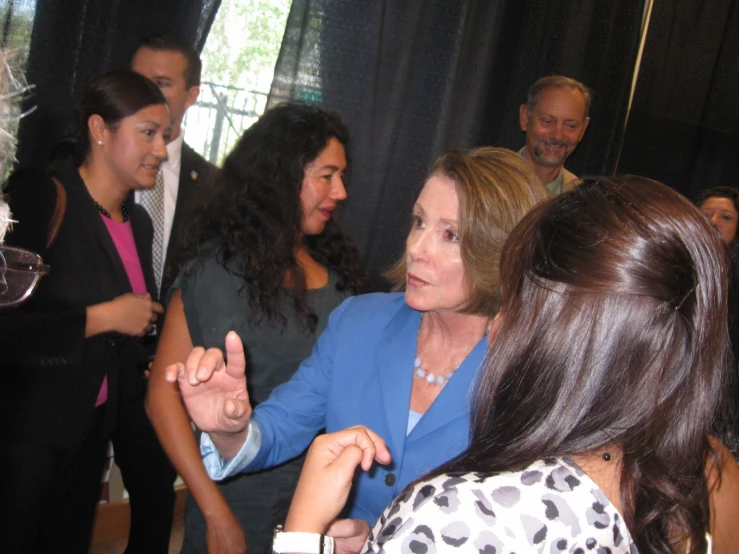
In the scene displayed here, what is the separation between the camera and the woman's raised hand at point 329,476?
0.84 m

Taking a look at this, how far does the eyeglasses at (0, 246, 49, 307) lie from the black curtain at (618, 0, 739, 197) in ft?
9.56

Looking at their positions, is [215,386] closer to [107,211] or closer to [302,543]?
[302,543]

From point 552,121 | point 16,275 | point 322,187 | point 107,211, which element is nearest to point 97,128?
point 107,211

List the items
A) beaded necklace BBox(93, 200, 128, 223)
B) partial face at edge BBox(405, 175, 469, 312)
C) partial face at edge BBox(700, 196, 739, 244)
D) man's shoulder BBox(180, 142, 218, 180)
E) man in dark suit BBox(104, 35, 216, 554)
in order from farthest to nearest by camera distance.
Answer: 1. partial face at edge BBox(700, 196, 739, 244)
2. man's shoulder BBox(180, 142, 218, 180)
3. man in dark suit BBox(104, 35, 216, 554)
4. beaded necklace BBox(93, 200, 128, 223)
5. partial face at edge BBox(405, 175, 469, 312)

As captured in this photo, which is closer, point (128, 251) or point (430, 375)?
point (430, 375)

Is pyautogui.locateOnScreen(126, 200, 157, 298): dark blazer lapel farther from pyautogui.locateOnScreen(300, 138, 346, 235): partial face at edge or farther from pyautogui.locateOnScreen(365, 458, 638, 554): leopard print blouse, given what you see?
pyautogui.locateOnScreen(365, 458, 638, 554): leopard print blouse

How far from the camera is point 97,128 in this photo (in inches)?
79.1

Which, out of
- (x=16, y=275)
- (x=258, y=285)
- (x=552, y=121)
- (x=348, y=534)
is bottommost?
(x=348, y=534)

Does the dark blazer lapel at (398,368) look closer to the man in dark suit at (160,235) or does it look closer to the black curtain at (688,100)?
the man in dark suit at (160,235)

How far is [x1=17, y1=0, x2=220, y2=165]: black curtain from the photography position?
215cm

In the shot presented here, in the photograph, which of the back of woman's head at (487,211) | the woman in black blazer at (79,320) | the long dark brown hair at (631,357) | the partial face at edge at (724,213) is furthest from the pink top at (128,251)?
the partial face at edge at (724,213)

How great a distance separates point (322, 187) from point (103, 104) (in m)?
0.74

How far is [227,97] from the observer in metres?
2.54

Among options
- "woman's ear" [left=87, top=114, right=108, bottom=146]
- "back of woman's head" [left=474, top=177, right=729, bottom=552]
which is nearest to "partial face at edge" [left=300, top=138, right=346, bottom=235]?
"woman's ear" [left=87, top=114, right=108, bottom=146]
